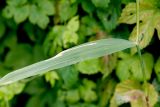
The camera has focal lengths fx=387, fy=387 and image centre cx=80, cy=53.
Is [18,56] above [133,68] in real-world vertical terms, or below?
below

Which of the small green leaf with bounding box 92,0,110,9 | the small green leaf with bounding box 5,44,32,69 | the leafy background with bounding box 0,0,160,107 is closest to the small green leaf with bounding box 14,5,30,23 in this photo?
the leafy background with bounding box 0,0,160,107

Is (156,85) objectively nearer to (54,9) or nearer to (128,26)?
(128,26)


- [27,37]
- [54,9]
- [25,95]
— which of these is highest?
[54,9]

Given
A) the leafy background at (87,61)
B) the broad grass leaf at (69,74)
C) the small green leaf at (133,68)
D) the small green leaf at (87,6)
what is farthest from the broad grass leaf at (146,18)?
the broad grass leaf at (69,74)

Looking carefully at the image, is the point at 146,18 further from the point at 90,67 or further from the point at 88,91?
the point at 88,91

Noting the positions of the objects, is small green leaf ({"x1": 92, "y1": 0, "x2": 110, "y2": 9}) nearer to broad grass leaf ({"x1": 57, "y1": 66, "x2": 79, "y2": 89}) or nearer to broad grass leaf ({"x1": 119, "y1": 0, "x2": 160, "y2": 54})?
broad grass leaf ({"x1": 119, "y1": 0, "x2": 160, "y2": 54})

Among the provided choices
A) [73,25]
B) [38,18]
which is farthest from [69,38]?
[38,18]

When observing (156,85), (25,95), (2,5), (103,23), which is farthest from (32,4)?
(156,85)
